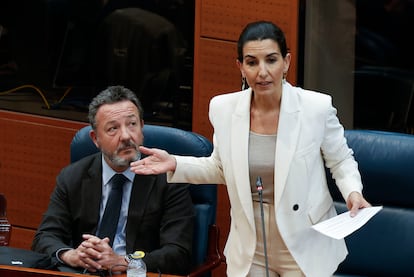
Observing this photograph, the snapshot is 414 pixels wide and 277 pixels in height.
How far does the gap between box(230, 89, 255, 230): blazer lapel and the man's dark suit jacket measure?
79cm

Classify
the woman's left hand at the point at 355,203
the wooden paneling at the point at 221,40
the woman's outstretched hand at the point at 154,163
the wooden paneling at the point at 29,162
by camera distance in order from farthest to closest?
1. the wooden paneling at the point at 29,162
2. the wooden paneling at the point at 221,40
3. the woman's outstretched hand at the point at 154,163
4. the woman's left hand at the point at 355,203

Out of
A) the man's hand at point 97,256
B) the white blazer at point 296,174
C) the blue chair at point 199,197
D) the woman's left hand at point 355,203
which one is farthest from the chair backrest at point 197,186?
the woman's left hand at point 355,203

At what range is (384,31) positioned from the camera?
4988mm

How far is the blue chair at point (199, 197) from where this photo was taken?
4.66 meters

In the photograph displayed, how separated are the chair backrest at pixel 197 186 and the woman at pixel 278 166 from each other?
2.75ft

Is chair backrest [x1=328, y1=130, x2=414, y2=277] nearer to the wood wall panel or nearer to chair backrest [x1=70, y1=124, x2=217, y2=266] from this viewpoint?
chair backrest [x1=70, y1=124, x2=217, y2=266]

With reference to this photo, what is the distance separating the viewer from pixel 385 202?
14.9ft

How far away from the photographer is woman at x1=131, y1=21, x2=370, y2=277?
3693 millimetres

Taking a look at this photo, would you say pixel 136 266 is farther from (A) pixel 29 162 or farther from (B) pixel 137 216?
(A) pixel 29 162

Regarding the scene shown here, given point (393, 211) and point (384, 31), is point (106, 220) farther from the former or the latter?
point (384, 31)

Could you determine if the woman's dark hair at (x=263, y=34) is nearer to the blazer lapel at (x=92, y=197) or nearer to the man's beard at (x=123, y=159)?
the man's beard at (x=123, y=159)

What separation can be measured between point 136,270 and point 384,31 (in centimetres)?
186

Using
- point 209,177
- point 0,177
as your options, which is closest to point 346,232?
point 209,177

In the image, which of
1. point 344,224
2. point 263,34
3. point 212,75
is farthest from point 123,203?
point 344,224
